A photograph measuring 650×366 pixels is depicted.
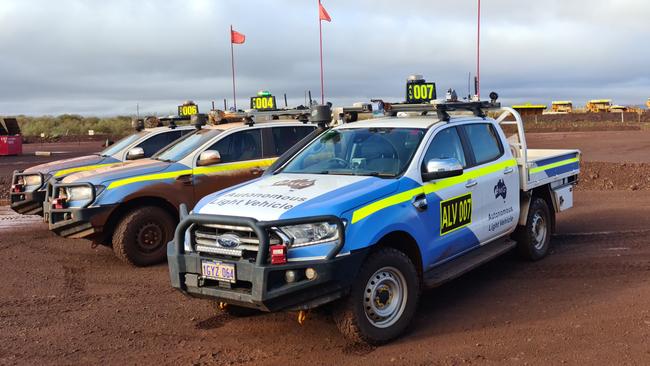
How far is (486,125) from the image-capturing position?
7.12 m

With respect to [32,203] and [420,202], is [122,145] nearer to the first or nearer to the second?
[32,203]

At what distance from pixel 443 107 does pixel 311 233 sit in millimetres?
2493

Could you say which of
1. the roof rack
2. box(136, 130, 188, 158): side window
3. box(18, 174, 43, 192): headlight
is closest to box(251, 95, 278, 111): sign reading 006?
box(136, 130, 188, 158): side window

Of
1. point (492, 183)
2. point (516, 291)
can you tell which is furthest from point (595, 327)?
point (492, 183)

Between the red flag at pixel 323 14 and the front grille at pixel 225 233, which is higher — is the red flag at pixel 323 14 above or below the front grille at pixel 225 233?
above


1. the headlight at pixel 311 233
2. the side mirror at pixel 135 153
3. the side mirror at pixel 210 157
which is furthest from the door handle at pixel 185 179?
the headlight at pixel 311 233

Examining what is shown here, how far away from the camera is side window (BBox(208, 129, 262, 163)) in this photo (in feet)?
29.7

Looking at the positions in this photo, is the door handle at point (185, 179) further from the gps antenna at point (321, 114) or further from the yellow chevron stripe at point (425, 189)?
the yellow chevron stripe at point (425, 189)

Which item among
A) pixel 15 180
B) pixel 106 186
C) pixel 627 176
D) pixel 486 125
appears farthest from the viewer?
pixel 627 176

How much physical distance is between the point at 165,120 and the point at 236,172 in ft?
15.1

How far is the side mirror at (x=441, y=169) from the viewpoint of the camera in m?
5.45

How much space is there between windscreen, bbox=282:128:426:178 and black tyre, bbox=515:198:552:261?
92.5 inches

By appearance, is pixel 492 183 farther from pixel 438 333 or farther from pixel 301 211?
pixel 301 211

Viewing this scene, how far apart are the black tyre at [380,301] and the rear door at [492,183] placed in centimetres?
142
